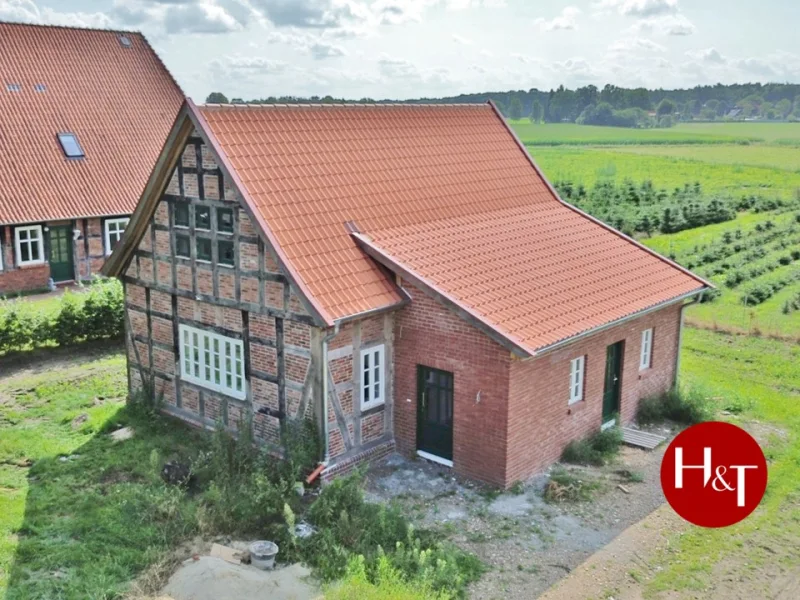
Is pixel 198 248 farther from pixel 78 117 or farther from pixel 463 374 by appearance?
pixel 78 117

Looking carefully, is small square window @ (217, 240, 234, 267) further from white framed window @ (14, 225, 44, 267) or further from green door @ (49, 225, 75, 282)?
green door @ (49, 225, 75, 282)

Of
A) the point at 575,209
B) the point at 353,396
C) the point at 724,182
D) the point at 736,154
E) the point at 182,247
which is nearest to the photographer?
the point at 353,396

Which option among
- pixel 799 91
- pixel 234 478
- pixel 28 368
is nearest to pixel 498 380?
pixel 234 478

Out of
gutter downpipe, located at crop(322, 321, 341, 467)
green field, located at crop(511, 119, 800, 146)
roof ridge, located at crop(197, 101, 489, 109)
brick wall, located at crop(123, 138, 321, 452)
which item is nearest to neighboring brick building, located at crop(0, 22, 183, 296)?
brick wall, located at crop(123, 138, 321, 452)

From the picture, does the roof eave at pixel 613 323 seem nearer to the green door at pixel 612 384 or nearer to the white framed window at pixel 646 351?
the white framed window at pixel 646 351

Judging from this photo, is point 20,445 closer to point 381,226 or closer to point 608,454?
point 381,226

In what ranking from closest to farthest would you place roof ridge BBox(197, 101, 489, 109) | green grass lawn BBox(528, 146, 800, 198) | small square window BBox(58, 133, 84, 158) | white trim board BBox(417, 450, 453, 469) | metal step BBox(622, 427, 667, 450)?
1. white trim board BBox(417, 450, 453, 469)
2. roof ridge BBox(197, 101, 489, 109)
3. metal step BBox(622, 427, 667, 450)
4. small square window BBox(58, 133, 84, 158)
5. green grass lawn BBox(528, 146, 800, 198)

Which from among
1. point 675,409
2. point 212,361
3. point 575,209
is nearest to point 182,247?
point 212,361
